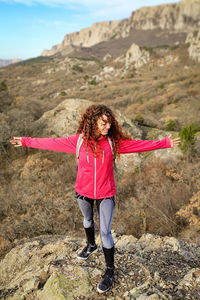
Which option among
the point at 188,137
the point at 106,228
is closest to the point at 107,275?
→ the point at 106,228

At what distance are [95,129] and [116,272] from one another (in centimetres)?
192

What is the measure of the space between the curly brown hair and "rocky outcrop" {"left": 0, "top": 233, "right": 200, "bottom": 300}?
1.59 metres

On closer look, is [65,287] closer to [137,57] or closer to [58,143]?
[58,143]

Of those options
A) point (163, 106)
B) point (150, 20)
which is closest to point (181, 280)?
point (163, 106)

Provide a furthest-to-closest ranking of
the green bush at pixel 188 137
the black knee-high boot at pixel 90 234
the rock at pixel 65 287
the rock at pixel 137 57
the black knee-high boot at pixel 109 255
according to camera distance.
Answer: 1. the rock at pixel 137 57
2. the green bush at pixel 188 137
3. the black knee-high boot at pixel 90 234
4. the black knee-high boot at pixel 109 255
5. the rock at pixel 65 287

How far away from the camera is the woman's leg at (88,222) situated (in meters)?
2.41

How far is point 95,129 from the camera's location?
226 centimetres

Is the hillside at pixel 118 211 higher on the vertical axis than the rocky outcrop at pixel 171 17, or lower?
lower

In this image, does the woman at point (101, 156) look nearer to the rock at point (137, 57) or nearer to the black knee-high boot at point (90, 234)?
the black knee-high boot at point (90, 234)

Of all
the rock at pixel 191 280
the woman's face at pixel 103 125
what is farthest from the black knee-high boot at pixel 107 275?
the woman's face at pixel 103 125

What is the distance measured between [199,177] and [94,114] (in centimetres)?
530

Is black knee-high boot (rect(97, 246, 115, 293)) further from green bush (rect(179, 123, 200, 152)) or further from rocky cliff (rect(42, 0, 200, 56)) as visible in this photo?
rocky cliff (rect(42, 0, 200, 56))

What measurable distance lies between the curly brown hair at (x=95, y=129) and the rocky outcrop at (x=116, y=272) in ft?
5.22

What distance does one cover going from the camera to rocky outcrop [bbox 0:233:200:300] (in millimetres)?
2256
